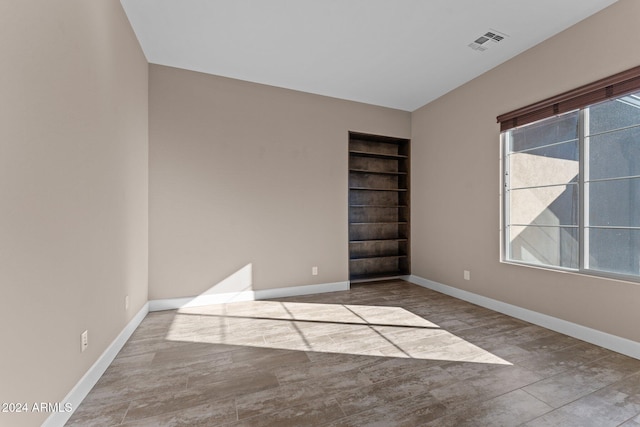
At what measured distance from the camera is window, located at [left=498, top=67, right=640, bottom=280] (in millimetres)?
2283

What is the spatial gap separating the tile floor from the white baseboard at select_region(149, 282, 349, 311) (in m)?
0.28

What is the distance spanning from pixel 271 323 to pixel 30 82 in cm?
257

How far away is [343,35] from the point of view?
108 inches

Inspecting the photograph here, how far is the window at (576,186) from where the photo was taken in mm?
2283

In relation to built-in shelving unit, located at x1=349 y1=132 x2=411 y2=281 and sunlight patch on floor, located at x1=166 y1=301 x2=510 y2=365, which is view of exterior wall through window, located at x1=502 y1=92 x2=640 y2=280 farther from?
built-in shelving unit, located at x1=349 y1=132 x2=411 y2=281

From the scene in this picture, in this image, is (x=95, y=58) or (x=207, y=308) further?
(x=207, y=308)

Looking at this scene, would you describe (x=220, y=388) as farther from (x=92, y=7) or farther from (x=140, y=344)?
(x=92, y=7)

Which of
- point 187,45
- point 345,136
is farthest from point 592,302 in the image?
point 187,45

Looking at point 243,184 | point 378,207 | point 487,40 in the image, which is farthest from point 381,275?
point 487,40

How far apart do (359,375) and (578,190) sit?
2.67m

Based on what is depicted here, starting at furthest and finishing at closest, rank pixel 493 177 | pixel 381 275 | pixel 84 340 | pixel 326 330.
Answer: pixel 381 275, pixel 493 177, pixel 326 330, pixel 84 340

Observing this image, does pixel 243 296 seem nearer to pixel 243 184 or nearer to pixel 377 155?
pixel 243 184

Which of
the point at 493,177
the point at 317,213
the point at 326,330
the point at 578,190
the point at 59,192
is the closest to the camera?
the point at 59,192

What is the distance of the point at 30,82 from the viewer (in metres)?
1.24
